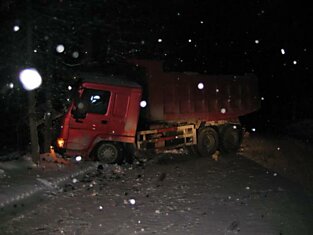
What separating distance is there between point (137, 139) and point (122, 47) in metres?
5.10

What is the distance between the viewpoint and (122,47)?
56.0 feet

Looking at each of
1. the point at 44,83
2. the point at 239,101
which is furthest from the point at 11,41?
the point at 239,101

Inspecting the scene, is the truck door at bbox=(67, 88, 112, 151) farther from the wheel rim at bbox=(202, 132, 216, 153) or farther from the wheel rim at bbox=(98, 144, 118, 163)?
the wheel rim at bbox=(202, 132, 216, 153)

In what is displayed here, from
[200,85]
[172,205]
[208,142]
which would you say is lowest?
[172,205]

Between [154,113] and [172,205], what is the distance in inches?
226

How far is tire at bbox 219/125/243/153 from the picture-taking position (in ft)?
51.4

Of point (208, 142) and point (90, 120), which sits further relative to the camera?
point (208, 142)

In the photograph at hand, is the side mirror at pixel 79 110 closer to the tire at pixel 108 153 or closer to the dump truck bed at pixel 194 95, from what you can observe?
the tire at pixel 108 153

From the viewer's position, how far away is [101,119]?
1245cm

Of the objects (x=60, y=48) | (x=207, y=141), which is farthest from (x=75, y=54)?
(x=207, y=141)

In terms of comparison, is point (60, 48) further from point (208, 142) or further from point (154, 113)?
point (208, 142)

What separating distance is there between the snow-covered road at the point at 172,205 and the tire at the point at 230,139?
3.62 m

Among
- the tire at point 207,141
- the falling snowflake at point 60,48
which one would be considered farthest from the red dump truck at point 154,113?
the falling snowflake at point 60,48

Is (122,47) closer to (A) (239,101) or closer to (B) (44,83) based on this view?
(A) (239,101)
